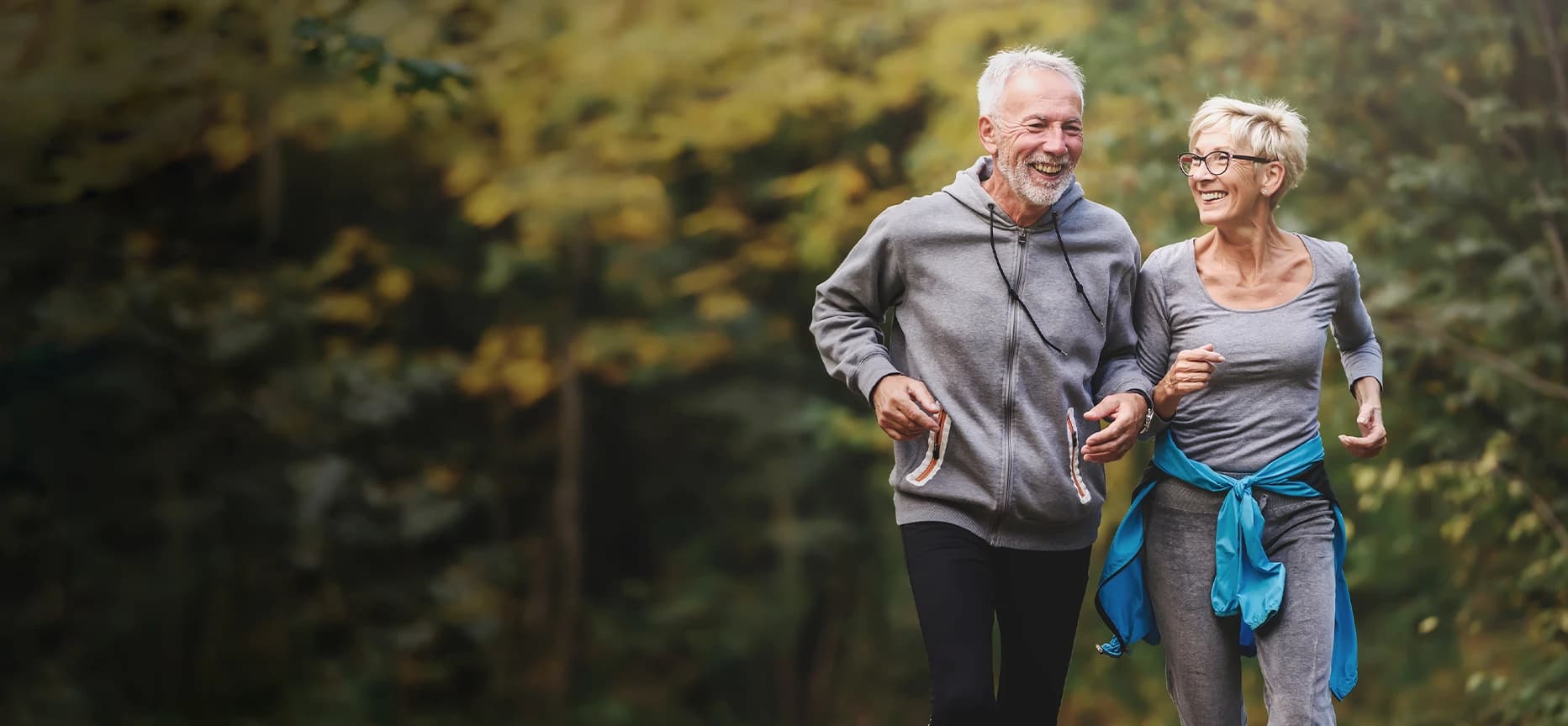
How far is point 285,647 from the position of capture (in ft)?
22.6

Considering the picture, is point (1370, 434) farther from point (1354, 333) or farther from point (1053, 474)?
point (1053, 474)

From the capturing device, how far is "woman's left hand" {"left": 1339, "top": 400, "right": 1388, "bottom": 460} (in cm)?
313

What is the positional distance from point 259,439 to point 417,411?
0.68 metres

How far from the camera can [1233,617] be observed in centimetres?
309

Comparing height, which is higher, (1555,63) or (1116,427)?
(1555,63)

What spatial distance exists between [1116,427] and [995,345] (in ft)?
0.89

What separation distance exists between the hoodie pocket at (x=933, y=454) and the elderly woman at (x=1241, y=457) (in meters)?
0.42

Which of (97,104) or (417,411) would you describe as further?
(417,411)

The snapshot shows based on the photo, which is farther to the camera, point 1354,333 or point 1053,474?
point 1354,333

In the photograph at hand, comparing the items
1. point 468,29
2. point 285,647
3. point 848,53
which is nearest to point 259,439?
point 285,647

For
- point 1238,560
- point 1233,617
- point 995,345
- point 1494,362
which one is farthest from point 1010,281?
point 1494,362

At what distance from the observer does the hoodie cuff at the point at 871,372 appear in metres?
2.98

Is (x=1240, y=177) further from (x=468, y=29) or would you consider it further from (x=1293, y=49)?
(x=468, y=29)

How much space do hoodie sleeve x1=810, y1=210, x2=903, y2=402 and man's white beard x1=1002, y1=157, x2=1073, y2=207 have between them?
27cm
